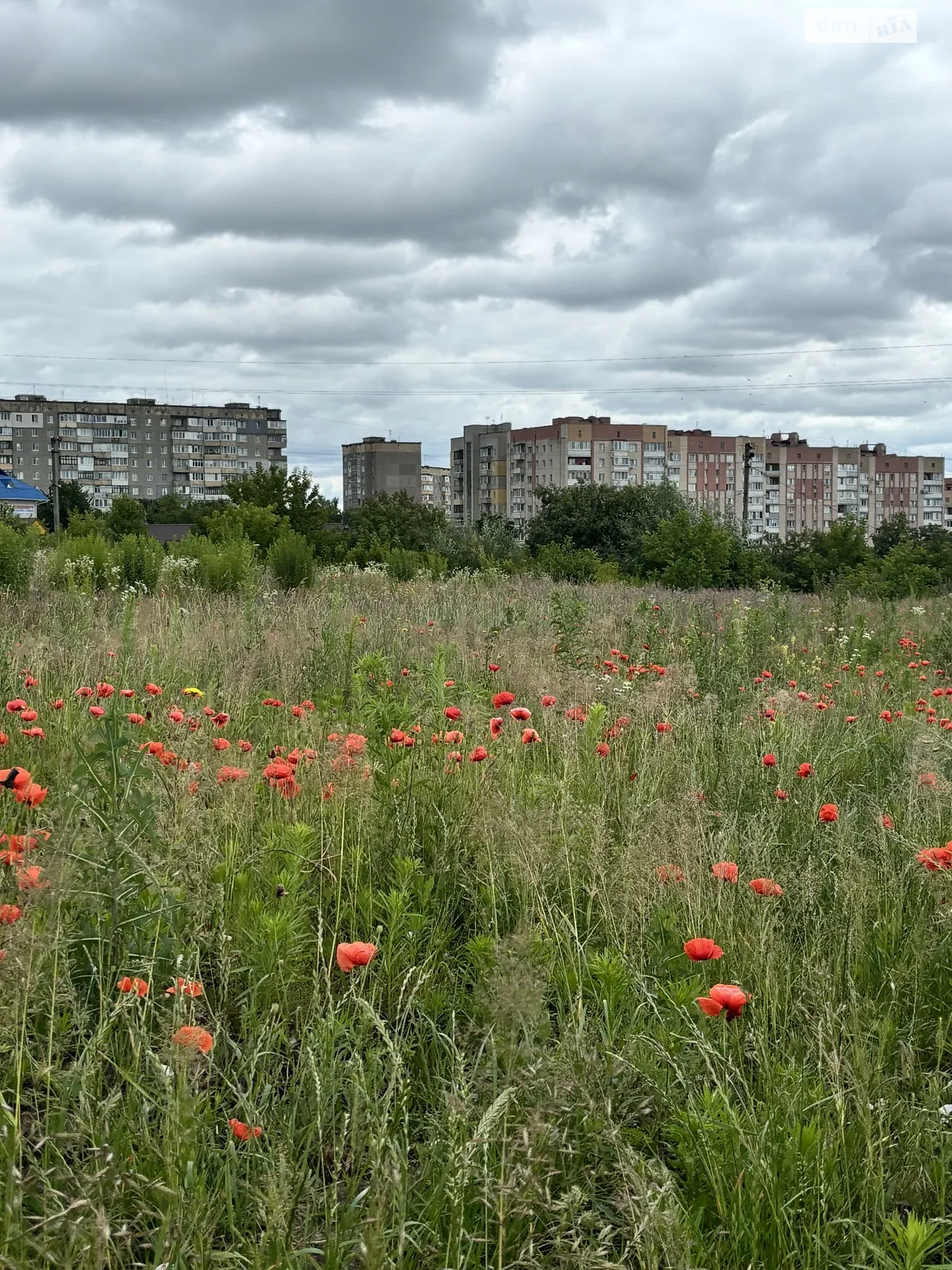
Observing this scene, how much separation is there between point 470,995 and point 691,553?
80.7ft

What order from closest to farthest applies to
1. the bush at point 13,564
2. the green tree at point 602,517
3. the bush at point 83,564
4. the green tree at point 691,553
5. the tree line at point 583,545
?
the bush at point 13,564, the bush at point 83,564, the tree line at point 583,545, the green tree at point 691,553, the green tree at point 602,517

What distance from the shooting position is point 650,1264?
1.68 m

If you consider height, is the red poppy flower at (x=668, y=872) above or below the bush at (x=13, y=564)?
below

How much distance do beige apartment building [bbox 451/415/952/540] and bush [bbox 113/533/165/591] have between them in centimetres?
10276

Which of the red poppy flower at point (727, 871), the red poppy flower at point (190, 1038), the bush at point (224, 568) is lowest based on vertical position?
the red poppy flower at point (727, 871)

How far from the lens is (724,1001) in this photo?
74.3 inches

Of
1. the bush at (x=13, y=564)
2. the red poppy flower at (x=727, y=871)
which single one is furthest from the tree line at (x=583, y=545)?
the red poppy flower at (x=727, y=871)

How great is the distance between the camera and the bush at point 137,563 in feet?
48.8

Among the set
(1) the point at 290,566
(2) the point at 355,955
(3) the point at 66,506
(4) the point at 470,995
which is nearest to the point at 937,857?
(4) the point at 470,995

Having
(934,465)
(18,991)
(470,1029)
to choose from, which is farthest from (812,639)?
(934,465)

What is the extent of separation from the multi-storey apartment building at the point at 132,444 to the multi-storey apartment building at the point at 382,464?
1221cm

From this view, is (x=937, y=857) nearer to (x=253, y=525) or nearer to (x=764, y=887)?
(x=764, y=887)

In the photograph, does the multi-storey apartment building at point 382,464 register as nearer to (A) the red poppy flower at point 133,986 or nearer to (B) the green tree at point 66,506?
(B) the green tree at point 66,506

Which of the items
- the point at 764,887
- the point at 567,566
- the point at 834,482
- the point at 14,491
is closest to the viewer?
the point at 764,887
